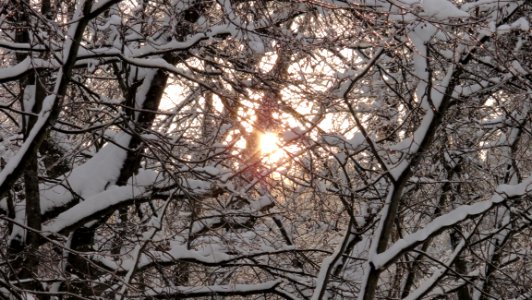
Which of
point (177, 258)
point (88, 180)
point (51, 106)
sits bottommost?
point (51, 106)

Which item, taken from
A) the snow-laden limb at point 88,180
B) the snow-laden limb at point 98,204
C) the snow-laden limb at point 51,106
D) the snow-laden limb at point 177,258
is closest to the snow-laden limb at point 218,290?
the snow-laden limb at point 177,258

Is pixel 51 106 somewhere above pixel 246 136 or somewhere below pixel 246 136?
below

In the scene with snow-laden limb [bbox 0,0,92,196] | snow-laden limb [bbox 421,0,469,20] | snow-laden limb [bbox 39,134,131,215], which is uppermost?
snow-laden limb [bbox 421,0,469,20]

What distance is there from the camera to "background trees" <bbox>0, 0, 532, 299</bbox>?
13.1 ft

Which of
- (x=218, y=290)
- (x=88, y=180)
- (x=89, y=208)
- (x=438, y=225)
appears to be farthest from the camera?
(x=88, y=180)

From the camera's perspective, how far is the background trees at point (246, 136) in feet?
13.1

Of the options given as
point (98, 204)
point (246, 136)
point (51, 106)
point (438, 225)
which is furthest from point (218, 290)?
point (51, 106)

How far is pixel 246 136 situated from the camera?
450cm

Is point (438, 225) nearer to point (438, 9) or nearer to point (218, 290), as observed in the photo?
point (438, 9)

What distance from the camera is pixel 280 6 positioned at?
540 cm

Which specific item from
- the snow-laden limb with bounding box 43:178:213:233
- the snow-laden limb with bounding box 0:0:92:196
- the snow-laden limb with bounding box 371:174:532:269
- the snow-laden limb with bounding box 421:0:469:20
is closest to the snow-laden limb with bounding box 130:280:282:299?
the snow-laden limb with bounding box 43:178:213:233

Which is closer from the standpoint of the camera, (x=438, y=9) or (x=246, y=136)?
(x=438, y=9)

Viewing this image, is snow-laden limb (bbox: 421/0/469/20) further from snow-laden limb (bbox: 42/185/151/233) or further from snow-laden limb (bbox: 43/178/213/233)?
snow-laden limb (bbox: 42/185/151/233)

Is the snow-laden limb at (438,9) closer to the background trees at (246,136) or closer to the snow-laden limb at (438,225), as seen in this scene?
the background trees at (246,136)
